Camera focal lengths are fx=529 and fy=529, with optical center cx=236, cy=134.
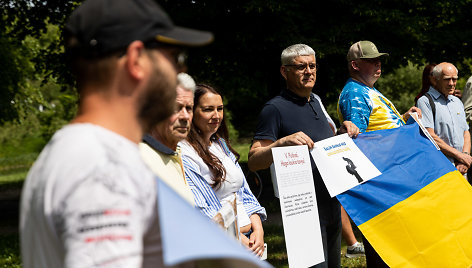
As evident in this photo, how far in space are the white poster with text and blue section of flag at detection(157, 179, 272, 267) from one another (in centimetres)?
270

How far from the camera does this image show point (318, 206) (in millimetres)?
4457

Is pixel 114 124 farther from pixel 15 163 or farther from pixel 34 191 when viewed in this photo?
pixel 15 163

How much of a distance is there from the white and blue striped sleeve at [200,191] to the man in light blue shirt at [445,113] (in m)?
4.06

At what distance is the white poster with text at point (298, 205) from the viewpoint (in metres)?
3.92

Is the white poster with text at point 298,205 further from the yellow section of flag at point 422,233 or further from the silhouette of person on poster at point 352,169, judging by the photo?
the yellow section of flag at point 422,233

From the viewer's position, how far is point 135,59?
129 cm

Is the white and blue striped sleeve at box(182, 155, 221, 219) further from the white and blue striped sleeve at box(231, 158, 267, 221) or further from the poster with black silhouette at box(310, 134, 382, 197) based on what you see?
the poster with black silhouette at box(310, 134, 382, 197)

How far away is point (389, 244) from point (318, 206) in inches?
25.9

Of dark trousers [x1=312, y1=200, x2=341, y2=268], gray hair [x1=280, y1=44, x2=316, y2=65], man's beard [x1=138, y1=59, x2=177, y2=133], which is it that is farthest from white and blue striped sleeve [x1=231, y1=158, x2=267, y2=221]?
man's beard [x1=138, y1=59, x2=177, y2=133]

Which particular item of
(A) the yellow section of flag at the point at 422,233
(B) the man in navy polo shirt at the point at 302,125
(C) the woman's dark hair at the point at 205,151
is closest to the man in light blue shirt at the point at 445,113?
(A) the yellow section of flag at the point at 422,233

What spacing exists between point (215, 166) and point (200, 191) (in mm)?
340

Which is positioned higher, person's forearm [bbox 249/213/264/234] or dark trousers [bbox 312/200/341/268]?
person's forearm [bbox 249/213/264/234]

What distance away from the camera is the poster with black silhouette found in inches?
169

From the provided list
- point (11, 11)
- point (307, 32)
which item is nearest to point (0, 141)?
point (11, 11)
